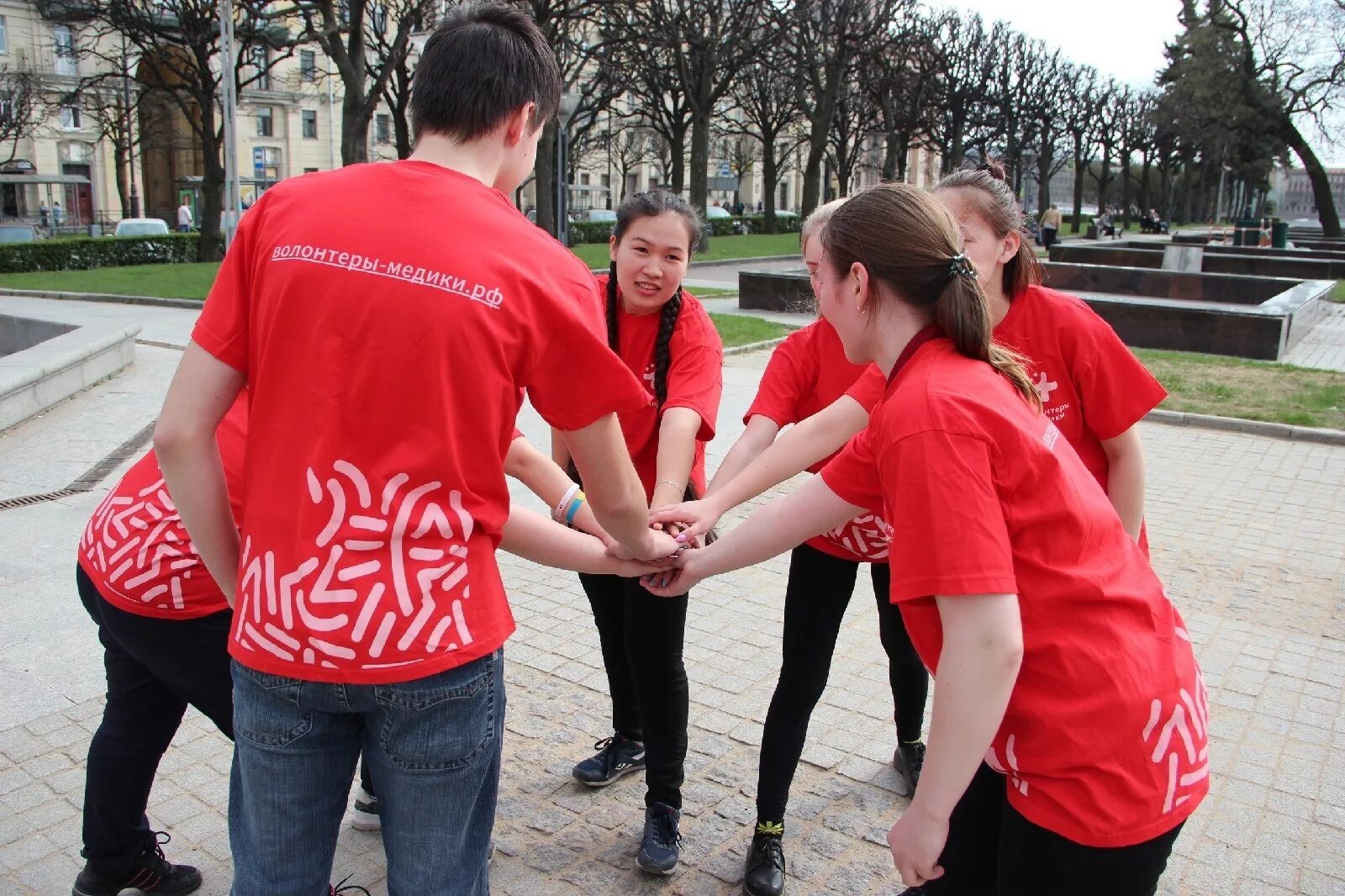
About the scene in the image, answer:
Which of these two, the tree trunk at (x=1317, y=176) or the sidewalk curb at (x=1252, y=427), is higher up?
the tree trunk at (x=1317, y=176)

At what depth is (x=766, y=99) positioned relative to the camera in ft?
160

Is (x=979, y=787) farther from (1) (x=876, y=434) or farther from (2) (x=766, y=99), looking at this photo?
(2) (x=766, y=99)

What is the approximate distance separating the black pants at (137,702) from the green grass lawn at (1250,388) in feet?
33.9

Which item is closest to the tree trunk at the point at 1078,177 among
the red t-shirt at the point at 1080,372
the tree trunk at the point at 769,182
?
the tree trunk at the point at 769,182

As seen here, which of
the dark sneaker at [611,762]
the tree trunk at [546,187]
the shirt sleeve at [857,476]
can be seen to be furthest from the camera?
the tree trunk at [546,187]

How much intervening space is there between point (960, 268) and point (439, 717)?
3.76ft

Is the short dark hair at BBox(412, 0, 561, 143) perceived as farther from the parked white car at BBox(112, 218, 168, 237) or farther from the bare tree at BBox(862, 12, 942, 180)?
the bare tree at BBox(862, 12, 942, 180)

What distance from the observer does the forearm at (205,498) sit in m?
1.80

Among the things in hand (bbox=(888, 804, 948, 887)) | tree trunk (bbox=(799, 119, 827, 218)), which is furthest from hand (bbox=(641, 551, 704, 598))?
tree trunk (bbox=(799, 119, 827, 218))

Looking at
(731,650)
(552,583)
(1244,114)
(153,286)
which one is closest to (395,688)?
Result: (731,650)

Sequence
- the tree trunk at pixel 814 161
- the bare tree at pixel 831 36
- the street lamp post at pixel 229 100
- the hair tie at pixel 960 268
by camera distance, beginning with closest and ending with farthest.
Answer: the hair tie at pixel 960 268 < the street lamp post at pixel 229 100 < the bare tree at pixel 831 36 < the tree trunk at pixel 814 161

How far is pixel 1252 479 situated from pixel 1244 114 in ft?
137

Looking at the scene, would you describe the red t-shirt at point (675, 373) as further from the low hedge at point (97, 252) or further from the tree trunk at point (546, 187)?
the low hedge at point (97, 252)

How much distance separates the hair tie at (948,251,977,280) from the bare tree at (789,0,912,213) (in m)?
35.3
